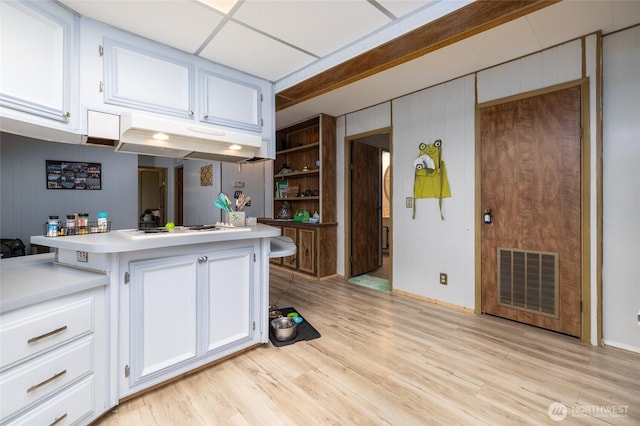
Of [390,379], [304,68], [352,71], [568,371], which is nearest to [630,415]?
[568,371]

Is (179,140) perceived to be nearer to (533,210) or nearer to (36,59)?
(36,59)

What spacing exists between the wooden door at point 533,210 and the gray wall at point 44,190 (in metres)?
4.86

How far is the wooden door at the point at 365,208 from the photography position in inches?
173

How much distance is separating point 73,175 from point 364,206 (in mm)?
4160

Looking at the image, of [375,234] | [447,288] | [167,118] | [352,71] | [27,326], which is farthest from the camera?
[375,234]

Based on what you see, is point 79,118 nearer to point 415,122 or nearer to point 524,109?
point 415,122

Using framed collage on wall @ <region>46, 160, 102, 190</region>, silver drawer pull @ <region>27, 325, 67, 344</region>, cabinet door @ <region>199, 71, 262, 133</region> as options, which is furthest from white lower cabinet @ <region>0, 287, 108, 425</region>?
framed collage on wall @ <region>46, 160, 102, 190</region>

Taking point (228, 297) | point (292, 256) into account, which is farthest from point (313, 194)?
point (228, 297)

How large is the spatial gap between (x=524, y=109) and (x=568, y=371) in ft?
6.99

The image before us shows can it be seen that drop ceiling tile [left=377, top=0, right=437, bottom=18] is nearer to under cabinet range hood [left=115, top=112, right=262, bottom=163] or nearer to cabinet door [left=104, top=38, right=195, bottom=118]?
under cabinet range hood [left=115, top=112, right=262, bottom=163]

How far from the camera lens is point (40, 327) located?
123 cm

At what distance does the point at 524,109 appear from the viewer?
8.58 ft

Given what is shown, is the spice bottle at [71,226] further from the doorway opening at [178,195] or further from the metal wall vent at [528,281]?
the doorway opening at [178,195]

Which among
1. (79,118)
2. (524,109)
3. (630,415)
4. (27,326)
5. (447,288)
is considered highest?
(524,109)
